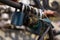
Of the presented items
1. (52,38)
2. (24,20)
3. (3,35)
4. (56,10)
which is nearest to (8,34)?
(3,35)

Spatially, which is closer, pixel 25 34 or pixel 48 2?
pixel 25 34

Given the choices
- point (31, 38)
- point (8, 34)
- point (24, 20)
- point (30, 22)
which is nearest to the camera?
point (24, 20)

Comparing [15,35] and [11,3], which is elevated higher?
[11,3]

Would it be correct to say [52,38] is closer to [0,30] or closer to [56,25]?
[56,25]

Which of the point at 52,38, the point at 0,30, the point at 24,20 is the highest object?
the point at 24,20

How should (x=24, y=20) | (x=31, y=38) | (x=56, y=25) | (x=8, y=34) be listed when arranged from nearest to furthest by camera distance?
(x=24, y=20), (x=8, y=34), (x=31, y=38), (x=56, y=25)

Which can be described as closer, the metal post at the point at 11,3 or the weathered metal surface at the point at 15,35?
the metal post at the point at 11,3

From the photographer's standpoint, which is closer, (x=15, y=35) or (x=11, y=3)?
(x=11, y=3)

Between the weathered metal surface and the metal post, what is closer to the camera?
the metal post

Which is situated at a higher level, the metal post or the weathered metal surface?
the metal post

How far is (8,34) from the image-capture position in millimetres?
2547

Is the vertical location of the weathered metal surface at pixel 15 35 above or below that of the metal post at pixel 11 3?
below

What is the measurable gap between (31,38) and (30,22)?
0.42 m

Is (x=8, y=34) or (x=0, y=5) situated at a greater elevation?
(x=0, y=5)
